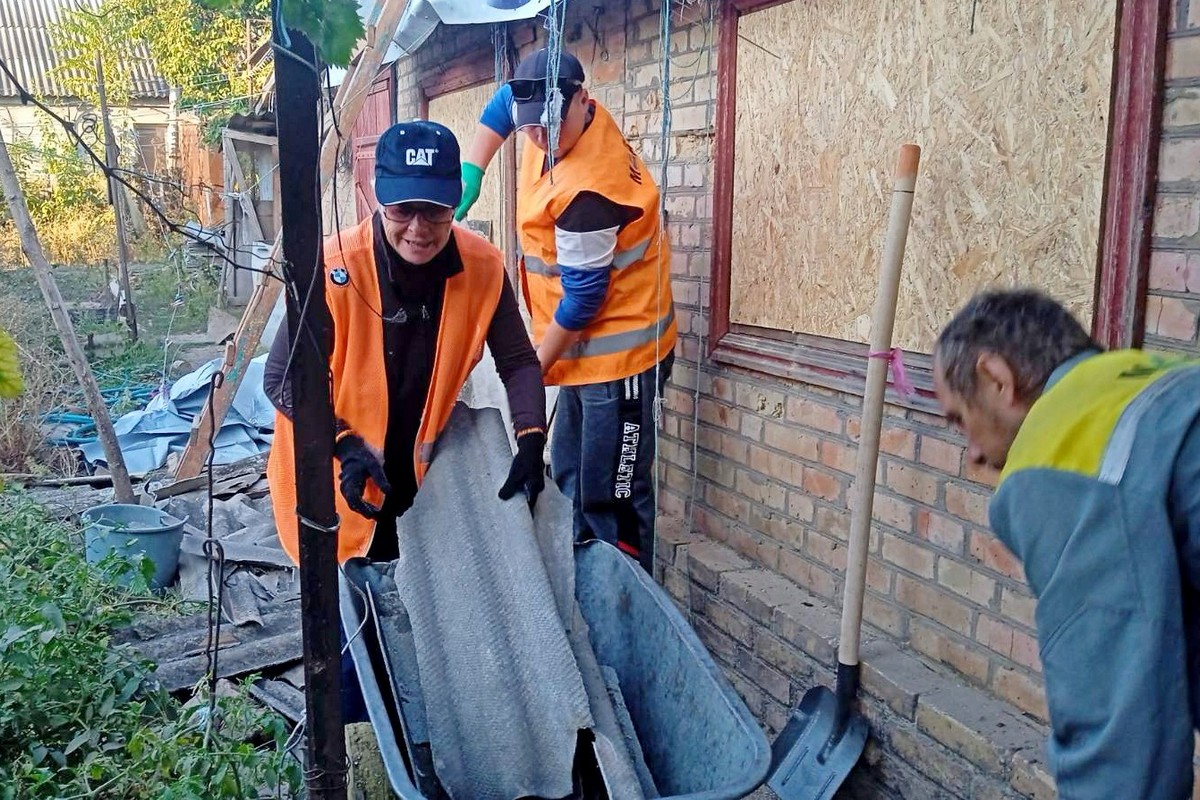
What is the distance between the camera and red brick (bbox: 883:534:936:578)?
2912 millimetres

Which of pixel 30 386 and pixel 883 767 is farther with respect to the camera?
pixel 30 386

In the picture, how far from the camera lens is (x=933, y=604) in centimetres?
291

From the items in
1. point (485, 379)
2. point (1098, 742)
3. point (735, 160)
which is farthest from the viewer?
point (485, 379)

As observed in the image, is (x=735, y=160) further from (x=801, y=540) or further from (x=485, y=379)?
(x=485, y=379)

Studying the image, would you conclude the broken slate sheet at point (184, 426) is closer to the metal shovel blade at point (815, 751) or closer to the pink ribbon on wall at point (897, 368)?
the metal shovel blade at point (815, 751)

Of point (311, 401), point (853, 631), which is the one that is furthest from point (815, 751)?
point (311, 401)

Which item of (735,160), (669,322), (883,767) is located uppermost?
(735,160)

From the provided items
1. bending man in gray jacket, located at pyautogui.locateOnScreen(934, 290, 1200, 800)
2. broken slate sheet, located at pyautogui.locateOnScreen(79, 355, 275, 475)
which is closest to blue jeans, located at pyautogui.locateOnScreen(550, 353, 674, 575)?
bending man in gray jacket, located at pyautogui.locateOnScreen(934, 290, 1200, 800)

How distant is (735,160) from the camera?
3.71 metres

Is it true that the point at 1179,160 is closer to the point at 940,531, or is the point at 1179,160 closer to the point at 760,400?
the point at 940,531

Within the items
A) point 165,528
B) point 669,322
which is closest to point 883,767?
point 669,322

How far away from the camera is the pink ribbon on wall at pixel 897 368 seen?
2.28m

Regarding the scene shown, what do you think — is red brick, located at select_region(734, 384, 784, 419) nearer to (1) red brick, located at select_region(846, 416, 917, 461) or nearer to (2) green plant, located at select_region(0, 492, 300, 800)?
(1) red brick, located at select_region(846, 416, 917, 461)

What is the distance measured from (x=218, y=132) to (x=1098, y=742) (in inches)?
605
